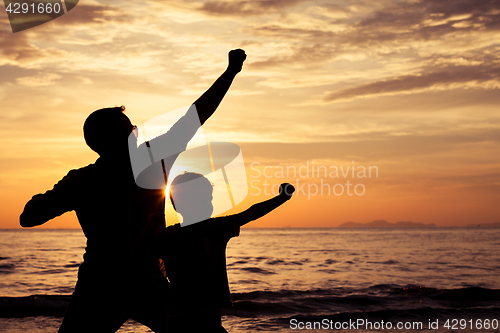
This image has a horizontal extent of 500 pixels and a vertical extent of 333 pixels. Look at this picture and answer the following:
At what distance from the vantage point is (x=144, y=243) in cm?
210

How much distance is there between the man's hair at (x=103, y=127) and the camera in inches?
80.3

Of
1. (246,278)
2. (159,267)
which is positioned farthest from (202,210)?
(246,278)

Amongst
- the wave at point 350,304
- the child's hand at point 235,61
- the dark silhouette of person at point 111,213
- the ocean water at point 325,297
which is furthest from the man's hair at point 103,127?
the wave at point 350,304

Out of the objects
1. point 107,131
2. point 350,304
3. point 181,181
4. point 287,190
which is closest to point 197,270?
point 181,181

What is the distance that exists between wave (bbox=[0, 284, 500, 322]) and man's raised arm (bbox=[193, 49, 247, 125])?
886cm

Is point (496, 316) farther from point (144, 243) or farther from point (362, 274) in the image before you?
point (144, 243)

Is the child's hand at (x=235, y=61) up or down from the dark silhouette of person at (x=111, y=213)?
up

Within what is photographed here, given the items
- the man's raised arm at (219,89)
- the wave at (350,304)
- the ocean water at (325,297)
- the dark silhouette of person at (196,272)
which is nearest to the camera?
the man's raised arm at (219,89)

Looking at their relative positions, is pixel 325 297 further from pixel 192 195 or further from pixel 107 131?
pixel 107 131

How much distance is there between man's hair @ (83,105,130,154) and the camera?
204 cm

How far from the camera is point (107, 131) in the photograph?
2.06m

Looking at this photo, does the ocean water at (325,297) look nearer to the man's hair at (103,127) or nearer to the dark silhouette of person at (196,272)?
the dark silhouette of person at (196,272)

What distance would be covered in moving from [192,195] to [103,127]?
864 mm

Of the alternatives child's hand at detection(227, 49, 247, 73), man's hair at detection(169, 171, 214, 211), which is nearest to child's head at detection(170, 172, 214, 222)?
man's hair at detection(169, 171, 214, 211)
